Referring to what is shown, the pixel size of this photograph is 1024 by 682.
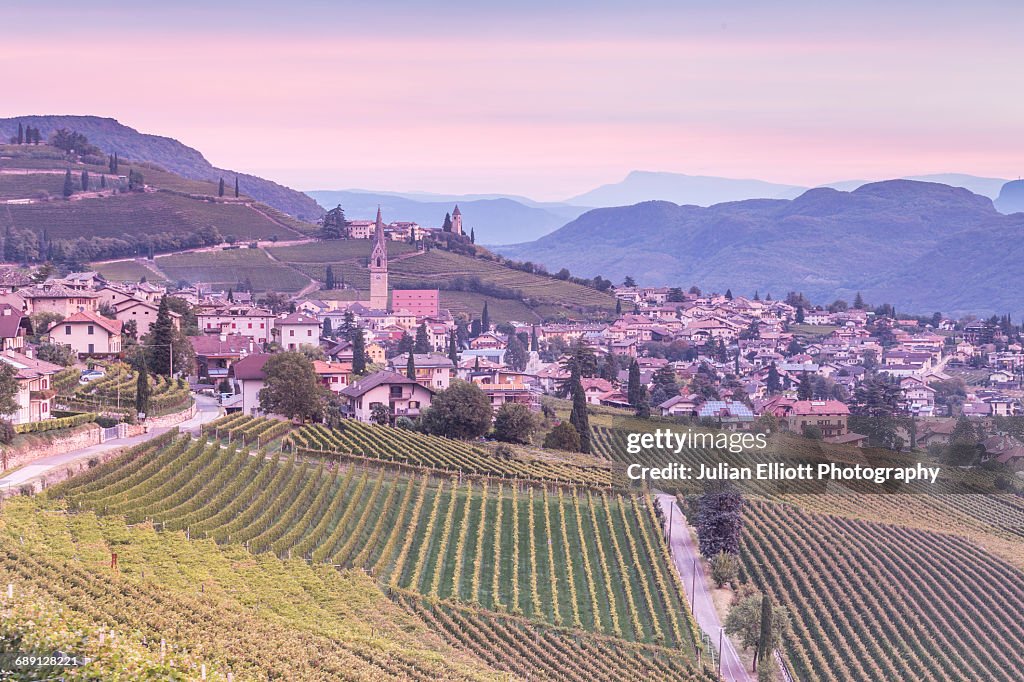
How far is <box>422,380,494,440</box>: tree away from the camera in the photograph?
1692 inches

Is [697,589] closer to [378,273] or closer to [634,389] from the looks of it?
[634,389]

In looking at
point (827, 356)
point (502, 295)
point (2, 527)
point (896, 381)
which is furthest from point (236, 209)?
point (2, 527)

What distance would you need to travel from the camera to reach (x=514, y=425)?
146 feet

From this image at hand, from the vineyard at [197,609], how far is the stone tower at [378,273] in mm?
86478

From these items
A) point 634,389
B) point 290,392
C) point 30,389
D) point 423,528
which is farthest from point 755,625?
point 634,389

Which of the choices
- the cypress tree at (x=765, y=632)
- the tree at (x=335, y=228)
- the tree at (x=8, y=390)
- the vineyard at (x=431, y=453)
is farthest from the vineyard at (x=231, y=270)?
the cypress tree at (x=765, y=632)

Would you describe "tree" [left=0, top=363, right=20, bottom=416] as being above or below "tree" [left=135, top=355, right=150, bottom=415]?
above

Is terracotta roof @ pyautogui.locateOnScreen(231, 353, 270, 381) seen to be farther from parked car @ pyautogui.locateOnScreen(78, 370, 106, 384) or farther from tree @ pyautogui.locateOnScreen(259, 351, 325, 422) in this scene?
parked car @ pyautogui.locateOnScreen(78, 370, 106, 384)

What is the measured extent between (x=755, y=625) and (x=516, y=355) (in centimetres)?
6108

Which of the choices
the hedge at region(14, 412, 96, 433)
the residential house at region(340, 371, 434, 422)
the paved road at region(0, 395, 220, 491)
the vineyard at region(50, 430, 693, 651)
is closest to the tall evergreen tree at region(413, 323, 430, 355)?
the residential house at region(340, 371, 434, 422)

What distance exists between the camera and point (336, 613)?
21062mm

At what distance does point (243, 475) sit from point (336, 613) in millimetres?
7091

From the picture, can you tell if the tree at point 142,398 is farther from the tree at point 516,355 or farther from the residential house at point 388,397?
the tree at point 516,355

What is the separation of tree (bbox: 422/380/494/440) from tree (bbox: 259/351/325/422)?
5.08 m
